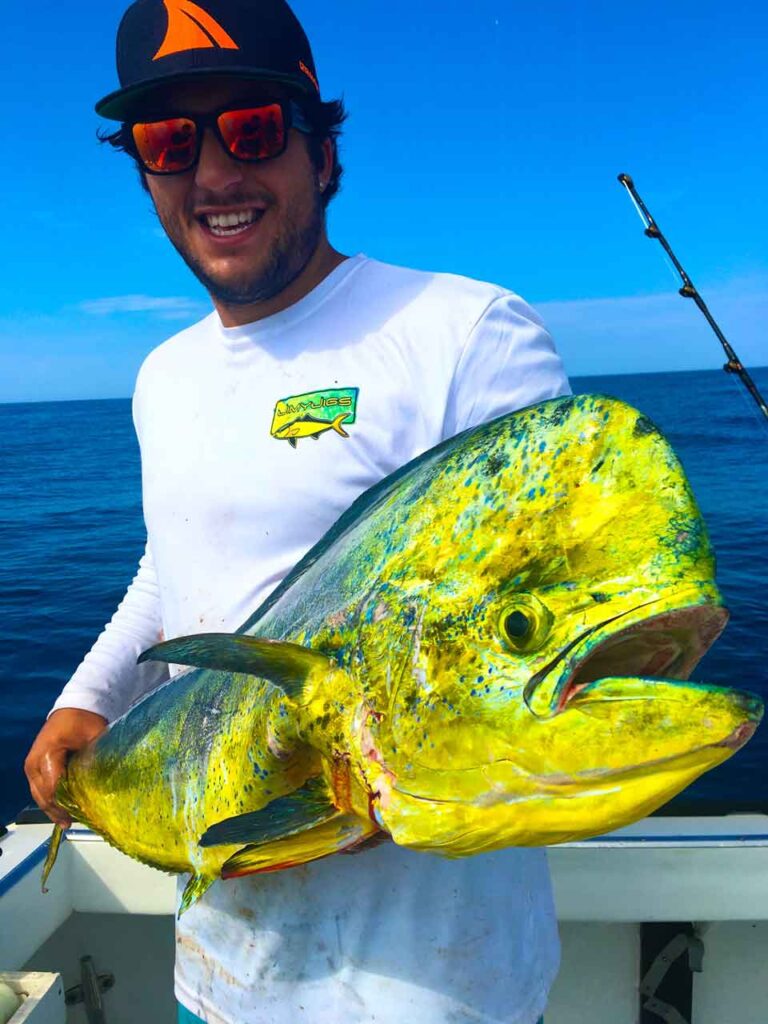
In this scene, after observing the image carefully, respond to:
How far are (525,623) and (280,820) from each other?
0.46 m

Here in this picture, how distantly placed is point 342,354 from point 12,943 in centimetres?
221

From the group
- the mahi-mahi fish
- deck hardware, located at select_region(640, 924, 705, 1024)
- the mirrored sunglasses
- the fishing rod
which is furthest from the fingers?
the fishing rod

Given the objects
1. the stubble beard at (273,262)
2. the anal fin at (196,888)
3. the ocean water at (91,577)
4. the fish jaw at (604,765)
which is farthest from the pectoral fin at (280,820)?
A: the ocean water at (91,577)

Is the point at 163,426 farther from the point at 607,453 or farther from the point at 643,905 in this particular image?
the point at 643,905

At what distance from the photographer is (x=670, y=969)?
2.78 meters

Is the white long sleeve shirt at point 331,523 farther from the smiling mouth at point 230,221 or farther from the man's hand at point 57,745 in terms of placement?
the man's hand at point 57,745

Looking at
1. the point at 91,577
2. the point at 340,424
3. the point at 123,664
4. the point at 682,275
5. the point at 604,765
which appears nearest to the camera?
the point at 604,765

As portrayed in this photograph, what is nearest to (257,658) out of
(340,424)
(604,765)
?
(604,765)

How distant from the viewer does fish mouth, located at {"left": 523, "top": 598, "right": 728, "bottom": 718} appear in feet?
2.81

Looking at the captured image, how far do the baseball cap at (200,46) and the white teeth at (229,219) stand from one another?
26 centimetres

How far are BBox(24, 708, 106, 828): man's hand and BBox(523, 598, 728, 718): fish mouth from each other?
143 centimetres

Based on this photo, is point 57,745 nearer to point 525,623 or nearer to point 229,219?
point 229,219

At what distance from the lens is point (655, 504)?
90cm

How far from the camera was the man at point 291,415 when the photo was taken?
1438 millimetres
